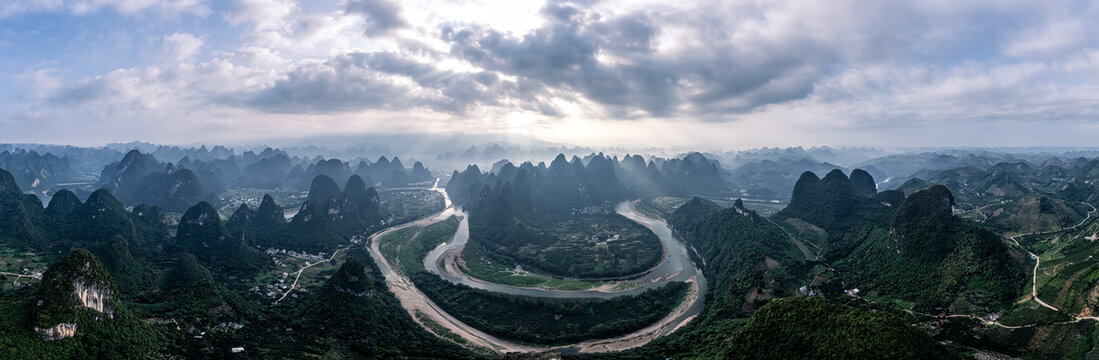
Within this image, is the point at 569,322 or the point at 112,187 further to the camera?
the point at 112,187

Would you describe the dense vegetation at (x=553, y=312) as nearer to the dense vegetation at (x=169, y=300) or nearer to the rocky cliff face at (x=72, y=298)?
the dense vegetation at (x=169, y=300)

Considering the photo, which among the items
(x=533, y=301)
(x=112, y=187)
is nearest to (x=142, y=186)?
(x=112, y=187)

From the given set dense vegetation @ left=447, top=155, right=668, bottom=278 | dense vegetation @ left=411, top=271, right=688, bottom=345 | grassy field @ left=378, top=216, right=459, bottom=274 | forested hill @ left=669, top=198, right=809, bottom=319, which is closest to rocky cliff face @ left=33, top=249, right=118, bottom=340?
dense vegetation @ left=411, top=271, right=688, bottom=345

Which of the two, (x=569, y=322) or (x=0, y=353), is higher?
(x=0, y=353)

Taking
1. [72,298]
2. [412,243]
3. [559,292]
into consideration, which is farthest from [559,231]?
[72,298]

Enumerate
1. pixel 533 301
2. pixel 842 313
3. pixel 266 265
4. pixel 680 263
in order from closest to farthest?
pixel 842 313 < pixel 533 301 < pixel 266 265 < pixel 680 263

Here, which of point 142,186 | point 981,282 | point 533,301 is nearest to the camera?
point 981,282

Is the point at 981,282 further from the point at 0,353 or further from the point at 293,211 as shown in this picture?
the point at 293,211
